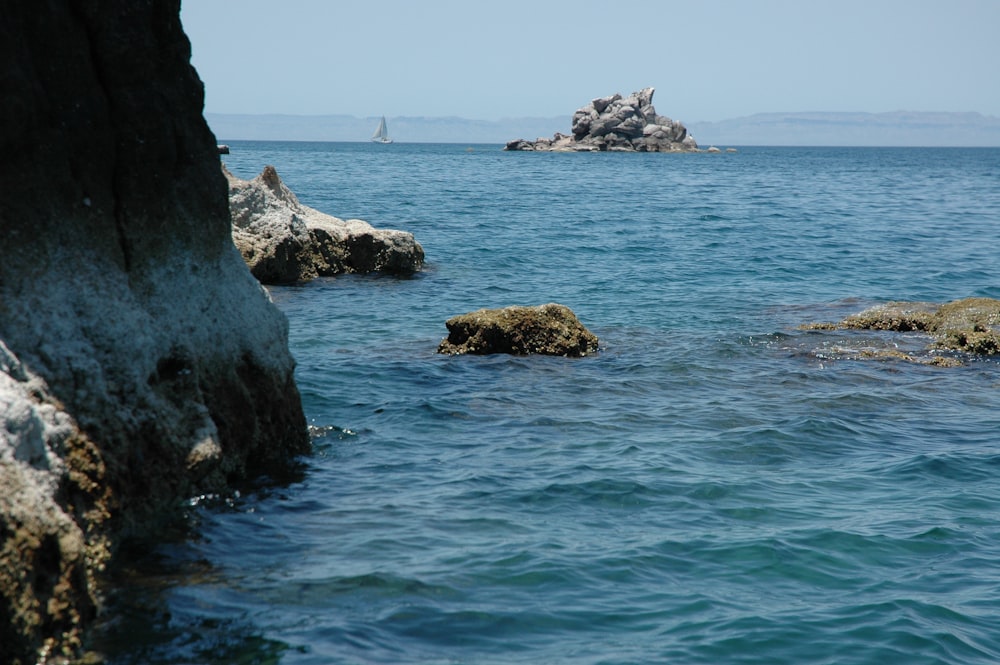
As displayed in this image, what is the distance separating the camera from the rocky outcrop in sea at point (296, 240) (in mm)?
19172

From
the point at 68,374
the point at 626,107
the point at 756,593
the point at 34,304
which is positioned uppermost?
the point at 626,107

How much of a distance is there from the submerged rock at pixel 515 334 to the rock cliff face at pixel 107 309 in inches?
216

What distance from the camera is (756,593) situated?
678cm

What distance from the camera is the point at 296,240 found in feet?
65.5

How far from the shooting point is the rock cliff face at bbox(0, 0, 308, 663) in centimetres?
530

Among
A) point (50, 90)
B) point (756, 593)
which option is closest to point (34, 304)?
point (50, 90)

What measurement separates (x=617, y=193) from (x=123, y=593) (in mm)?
→ 47333

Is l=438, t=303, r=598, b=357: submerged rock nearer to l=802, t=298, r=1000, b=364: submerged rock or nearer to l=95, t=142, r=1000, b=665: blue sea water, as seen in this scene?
l=95, t=142, r=1000, b=665: blue sea water

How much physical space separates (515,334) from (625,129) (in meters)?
120

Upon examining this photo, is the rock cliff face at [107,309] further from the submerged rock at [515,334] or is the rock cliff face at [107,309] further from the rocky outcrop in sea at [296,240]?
the rocky outcrop in sea at [296,240]

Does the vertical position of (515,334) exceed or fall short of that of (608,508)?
it exceeds it

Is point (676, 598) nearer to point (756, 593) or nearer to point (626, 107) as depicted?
point (756, 593)

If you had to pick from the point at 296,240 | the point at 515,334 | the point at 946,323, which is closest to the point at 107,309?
the point at 515,334

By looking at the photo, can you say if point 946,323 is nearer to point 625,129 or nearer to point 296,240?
point 296,240
